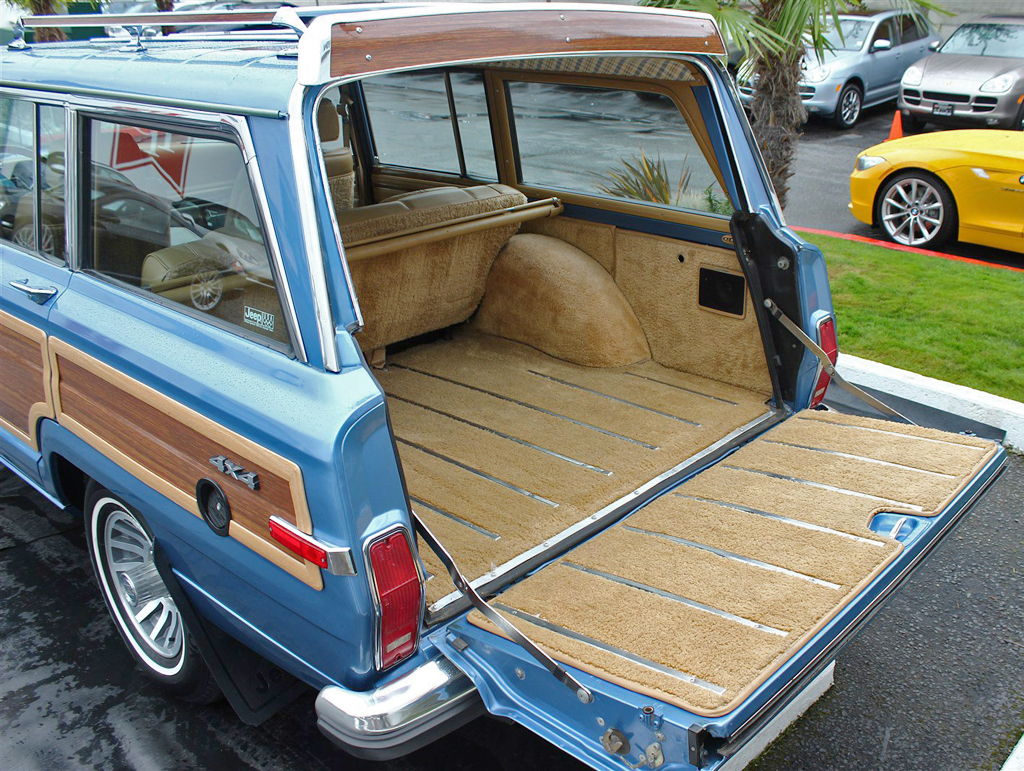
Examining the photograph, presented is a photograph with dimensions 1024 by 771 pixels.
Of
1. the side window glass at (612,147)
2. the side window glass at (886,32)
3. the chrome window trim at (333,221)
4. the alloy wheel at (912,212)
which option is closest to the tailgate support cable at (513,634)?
the chrome window trim at (333,221)

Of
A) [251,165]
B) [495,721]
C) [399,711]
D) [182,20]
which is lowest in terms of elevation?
[495,721]

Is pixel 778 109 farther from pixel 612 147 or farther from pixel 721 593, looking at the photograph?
pixel 721 593

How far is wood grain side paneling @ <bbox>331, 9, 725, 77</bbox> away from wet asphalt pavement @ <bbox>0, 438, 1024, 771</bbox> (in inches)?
85.4

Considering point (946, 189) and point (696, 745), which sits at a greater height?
point (946, 189)

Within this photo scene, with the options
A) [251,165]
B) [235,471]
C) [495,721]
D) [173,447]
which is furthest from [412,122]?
[495,721]

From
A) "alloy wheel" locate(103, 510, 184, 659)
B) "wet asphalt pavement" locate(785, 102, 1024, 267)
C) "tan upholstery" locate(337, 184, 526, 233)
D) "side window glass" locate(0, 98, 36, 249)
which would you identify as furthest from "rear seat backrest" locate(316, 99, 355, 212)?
"wet asphalt pavement" locate(785, 102, 1024, 267)

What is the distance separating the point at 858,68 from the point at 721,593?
45.1 ft

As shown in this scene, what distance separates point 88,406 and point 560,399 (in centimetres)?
194

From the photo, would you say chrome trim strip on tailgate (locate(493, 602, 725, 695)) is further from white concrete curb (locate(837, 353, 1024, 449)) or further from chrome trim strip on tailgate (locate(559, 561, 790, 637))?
white concrete curb (locate(837, 353, 1024, 449))

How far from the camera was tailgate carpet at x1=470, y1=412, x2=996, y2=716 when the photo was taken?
208cm

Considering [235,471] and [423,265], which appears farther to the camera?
[423,265]

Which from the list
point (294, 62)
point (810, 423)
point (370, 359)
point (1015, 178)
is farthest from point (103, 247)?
point (1015, 178)

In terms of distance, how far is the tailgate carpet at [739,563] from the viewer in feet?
6.82

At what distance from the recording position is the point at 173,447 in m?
2.43
